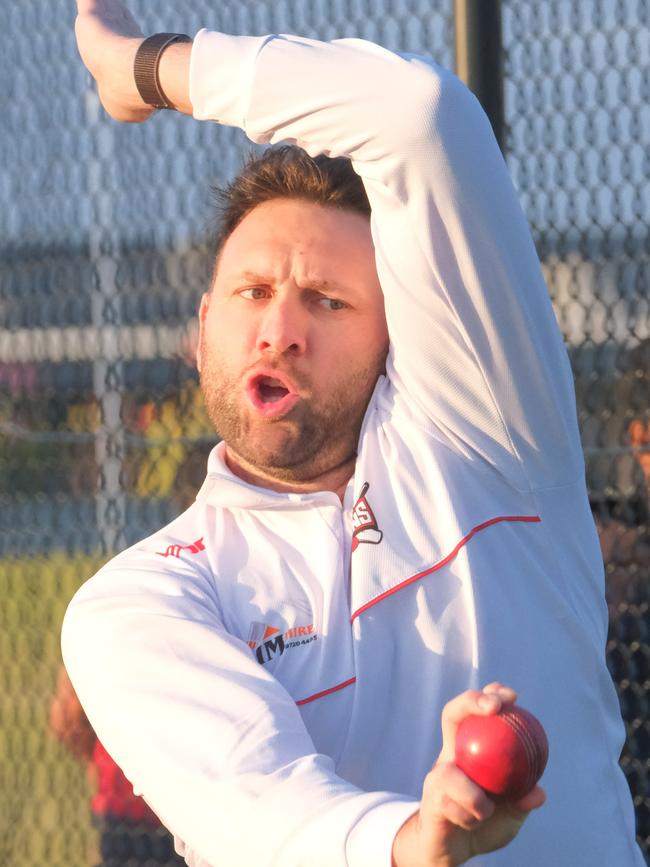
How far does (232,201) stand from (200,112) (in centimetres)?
40

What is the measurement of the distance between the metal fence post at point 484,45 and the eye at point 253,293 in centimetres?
91

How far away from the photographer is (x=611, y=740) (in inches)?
66.7

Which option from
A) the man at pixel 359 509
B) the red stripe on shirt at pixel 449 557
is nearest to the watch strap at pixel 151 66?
the man at pixel 359 509

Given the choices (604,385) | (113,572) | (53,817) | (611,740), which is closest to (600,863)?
(611,740)

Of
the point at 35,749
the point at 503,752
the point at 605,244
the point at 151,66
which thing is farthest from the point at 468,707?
the point at 35,749

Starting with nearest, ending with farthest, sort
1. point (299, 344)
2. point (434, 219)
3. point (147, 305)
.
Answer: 1. point (434, 219)
2. point (299, 344)
3. point (147, 305)

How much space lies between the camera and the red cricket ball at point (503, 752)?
3.53ft

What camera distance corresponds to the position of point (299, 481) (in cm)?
178

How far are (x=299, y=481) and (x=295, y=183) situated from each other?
0.42 metres

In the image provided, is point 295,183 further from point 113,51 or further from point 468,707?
point 468,707

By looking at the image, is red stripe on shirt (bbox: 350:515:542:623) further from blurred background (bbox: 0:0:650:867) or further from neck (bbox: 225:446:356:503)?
blurred background (bbox: 0:0:650:867)

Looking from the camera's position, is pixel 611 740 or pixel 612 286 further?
pixel 612 286

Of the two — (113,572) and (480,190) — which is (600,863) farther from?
(480,190)

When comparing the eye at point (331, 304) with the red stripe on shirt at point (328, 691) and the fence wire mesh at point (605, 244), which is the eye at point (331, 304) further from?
the fence wire mesh at point (605, 244)
